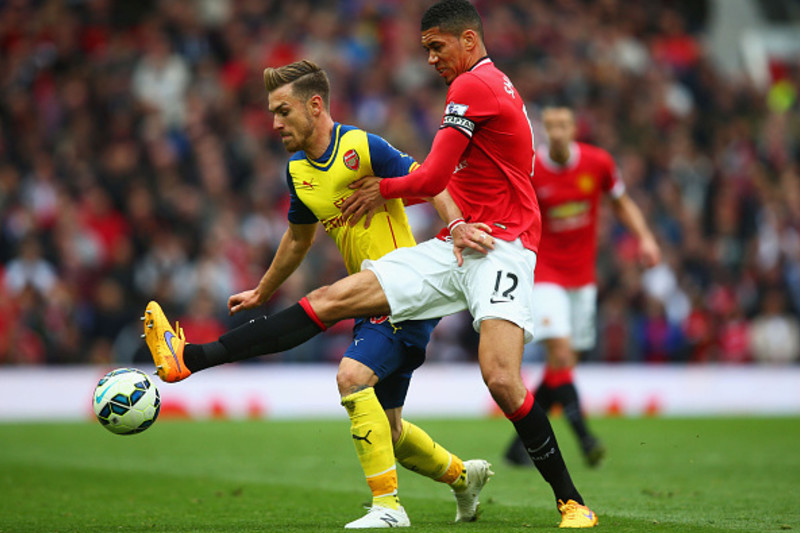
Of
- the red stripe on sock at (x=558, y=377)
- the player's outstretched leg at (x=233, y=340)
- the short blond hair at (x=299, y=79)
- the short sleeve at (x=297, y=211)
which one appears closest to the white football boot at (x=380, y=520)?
the player's outstretched leg at (x=233, y=340)

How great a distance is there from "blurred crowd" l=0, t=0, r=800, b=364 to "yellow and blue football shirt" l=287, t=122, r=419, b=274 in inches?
346

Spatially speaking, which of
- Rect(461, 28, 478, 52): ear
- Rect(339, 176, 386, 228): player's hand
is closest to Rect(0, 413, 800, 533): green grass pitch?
Rect(339, 176, 386, 228): player's hand

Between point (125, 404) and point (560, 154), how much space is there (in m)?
5.10

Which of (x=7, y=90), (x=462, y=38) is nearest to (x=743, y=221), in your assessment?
(x=7, y=90)

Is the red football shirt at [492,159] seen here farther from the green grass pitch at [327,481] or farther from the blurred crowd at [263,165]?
the blurred crowd at [263,165]

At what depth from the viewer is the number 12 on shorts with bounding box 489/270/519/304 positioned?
5.84 metres

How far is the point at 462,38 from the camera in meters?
6.00

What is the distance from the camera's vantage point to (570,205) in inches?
394

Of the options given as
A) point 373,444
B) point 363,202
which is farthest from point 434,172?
point 373,444

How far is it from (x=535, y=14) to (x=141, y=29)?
7.44 m

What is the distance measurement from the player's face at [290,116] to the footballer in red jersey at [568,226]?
155 inches

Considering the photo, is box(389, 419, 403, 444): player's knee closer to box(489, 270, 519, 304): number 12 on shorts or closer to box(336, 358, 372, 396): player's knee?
box(336, 358, 372, 396): player's knee

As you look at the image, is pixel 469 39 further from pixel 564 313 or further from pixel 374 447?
pixel 564 313

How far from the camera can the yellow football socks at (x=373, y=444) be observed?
231 inches
